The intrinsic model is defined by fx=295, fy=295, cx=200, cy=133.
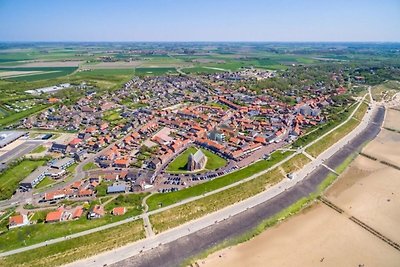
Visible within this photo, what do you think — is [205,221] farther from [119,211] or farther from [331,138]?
[331,138]

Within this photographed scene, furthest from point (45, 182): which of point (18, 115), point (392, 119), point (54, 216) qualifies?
point (392, 119)

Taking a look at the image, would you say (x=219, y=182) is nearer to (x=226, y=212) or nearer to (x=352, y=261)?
(x=226, y=212)

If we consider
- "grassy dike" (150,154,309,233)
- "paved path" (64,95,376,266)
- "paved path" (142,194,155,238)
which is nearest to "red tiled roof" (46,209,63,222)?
"paved path" (64,95,376,266)

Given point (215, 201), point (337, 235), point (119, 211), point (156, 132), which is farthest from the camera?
point (156, 132)

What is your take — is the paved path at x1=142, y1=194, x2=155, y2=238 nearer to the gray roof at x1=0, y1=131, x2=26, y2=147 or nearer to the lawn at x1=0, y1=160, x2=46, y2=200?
the lawn at x1=0, y1=160, x2=46, y2=200

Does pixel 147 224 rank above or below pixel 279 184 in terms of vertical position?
above

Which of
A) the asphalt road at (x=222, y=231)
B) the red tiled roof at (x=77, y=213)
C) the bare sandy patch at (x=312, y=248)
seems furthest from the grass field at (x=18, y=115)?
the bare sandy patch at (x=312, y=248)
